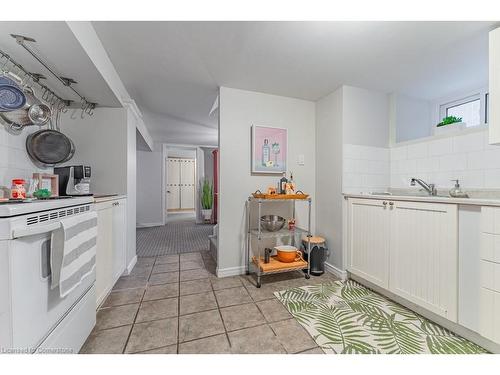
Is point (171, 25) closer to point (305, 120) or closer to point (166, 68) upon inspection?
point (166, 68)

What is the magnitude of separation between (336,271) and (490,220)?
1340mm

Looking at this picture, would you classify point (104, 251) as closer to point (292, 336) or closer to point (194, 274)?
point (194, 274)

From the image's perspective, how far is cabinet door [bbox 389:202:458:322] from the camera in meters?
1.26

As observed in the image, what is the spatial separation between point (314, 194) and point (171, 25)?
2094 millimetres

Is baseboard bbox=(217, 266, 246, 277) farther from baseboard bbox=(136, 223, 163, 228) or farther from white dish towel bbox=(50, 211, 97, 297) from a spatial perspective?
baseboard bbox=(136, 223, 163, 228)

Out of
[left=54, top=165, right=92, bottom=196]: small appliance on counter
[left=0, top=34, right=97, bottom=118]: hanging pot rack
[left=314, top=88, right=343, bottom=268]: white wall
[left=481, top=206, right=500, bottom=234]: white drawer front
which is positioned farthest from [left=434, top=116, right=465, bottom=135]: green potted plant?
[left=54, top=165, right=92, bottom=196]: small appliance on counter

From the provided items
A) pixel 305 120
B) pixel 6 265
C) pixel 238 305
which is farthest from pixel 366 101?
pixel 6 265

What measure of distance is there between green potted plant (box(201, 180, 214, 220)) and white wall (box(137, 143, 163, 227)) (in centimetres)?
103

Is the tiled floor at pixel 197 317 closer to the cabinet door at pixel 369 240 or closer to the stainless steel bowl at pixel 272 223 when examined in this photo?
the cabinet door at pixel 369 240

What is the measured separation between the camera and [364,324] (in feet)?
4.49

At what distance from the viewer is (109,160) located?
6.90 ft

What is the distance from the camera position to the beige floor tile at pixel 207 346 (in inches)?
44.6

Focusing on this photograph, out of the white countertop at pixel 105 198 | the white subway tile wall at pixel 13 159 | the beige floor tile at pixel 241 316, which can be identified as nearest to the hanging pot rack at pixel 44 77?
the white subway tile wall at pixel 13 159

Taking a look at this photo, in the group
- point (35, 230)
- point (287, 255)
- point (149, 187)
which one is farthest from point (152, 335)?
point (149, 187)
